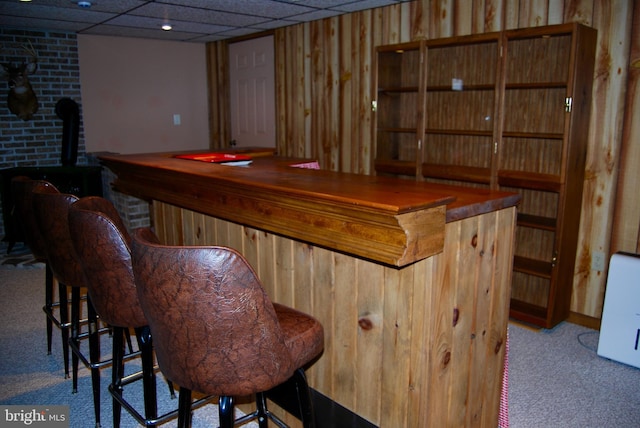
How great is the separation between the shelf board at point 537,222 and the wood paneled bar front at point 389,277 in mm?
1614

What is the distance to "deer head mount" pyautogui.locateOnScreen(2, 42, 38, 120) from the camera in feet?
16.4

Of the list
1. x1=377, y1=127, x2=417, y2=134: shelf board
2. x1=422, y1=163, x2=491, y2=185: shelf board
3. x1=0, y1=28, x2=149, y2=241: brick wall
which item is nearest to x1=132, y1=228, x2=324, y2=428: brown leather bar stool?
x1=422, y1=163, x2=491, y2=185: shelf board

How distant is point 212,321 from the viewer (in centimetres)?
131

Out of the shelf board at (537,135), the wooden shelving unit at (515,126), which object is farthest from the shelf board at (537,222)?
the shelf board at (537,135)

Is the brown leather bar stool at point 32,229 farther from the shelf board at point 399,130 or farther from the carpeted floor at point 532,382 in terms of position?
the shelf board at point 399,130

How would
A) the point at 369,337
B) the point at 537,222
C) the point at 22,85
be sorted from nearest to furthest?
the point at 369,337
the point at 537,222
the point at 22,85

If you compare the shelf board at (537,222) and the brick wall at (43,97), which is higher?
the brick wall at (43,97)

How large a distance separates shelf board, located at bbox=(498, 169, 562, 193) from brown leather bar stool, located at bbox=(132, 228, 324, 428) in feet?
7.87

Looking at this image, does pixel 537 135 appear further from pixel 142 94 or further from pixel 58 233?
pixel 142 94

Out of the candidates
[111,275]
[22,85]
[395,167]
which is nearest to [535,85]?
[395,167]

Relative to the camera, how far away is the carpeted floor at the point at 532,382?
2.45 m

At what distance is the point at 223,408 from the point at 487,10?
3.26m

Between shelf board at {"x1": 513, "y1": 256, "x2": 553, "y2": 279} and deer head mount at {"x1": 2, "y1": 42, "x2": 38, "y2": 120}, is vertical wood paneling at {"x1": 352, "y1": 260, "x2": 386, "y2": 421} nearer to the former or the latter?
shelf board at {"x1": 513, "y1": 256, "x2": 553, "y2": 279}

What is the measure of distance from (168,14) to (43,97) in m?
1.83
